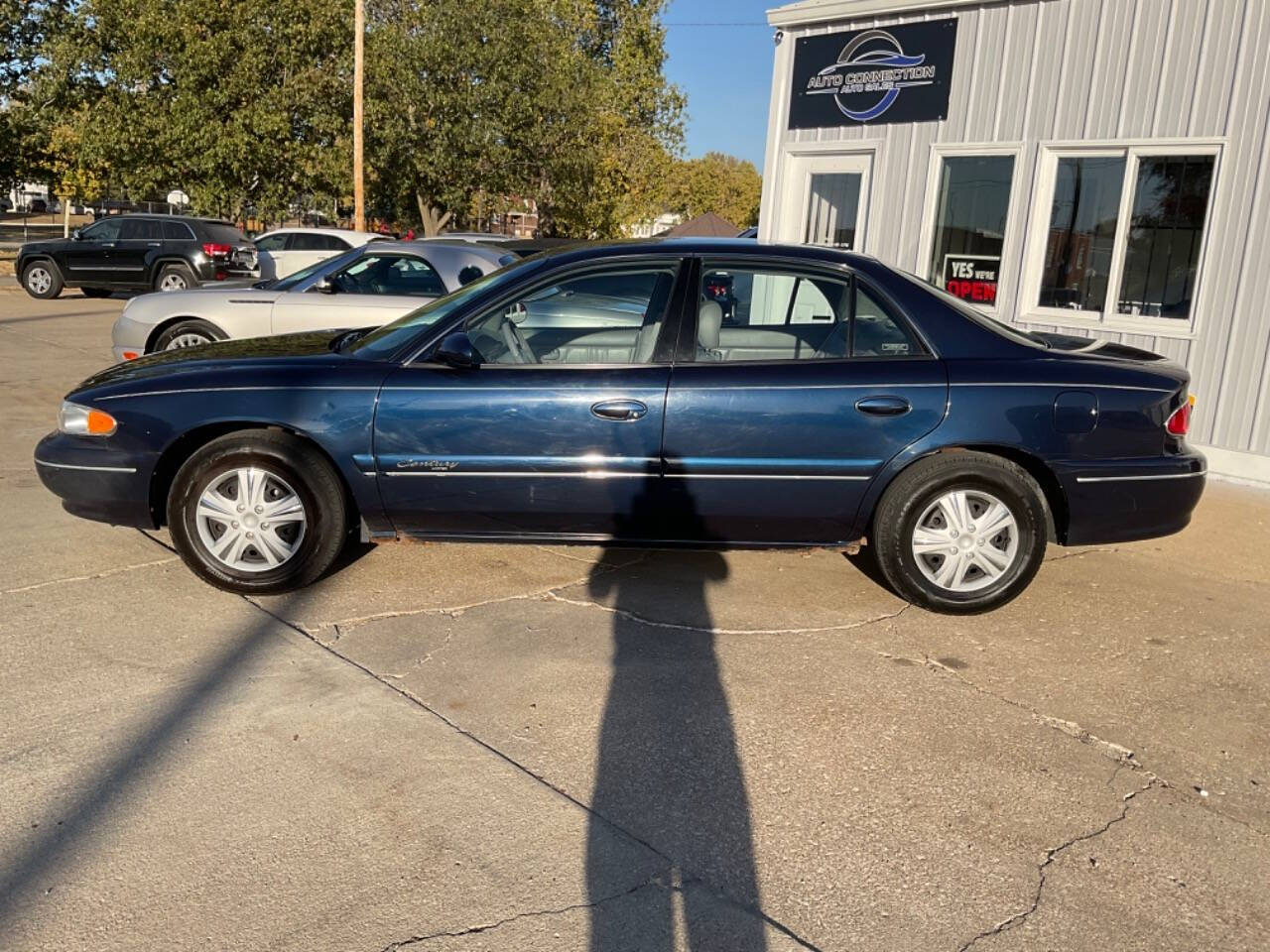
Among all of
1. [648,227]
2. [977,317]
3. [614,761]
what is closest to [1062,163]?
[977,317]

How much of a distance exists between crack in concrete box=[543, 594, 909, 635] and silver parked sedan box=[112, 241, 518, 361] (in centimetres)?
414

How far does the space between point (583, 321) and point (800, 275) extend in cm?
102

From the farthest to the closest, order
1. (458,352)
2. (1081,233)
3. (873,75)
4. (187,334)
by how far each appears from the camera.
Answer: (873,75) < (187,334) < (1081,233) < (458,352)

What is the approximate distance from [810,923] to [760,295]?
2.74 metres

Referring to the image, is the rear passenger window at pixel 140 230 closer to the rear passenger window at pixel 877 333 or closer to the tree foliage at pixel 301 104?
the tree foliage at pixel 301 104

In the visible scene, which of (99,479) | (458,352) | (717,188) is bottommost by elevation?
(99,479)

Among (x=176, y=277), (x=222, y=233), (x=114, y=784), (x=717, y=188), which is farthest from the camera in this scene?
(x=717, y=188)

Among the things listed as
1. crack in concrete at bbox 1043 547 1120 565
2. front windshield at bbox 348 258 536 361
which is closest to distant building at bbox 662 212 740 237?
crack in concrete at bbox 1043 547 1120 565

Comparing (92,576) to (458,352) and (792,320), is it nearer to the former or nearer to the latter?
(458,352)

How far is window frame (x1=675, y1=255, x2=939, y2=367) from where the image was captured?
452 cm

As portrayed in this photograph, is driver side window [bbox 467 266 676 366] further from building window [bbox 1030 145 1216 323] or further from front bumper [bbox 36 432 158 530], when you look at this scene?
building window [bbox 1030 145 1216 323]

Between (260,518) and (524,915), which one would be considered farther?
(260,518)

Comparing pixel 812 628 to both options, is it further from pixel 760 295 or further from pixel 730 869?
pixel 730 869

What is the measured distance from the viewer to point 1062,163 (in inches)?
332
